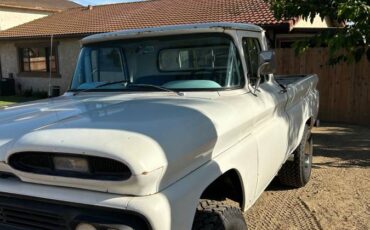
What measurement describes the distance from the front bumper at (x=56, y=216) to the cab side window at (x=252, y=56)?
2.09 m

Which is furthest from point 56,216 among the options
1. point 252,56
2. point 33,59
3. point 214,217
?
point 33,59

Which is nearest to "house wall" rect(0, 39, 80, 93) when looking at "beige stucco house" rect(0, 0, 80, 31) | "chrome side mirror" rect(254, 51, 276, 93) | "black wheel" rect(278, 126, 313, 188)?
"beige stucco house" rect(0, 0, 80, 31)

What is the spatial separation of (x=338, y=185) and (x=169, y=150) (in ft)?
13.5

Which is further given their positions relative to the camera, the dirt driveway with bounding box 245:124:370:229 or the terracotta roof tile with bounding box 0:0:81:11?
the terracotta roof tile with bounding box 0:0:81:11

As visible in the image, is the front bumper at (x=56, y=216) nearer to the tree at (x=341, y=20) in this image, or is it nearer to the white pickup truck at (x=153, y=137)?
the white pickup truck at (x=153, y=137)

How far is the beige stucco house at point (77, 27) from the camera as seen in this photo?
54.1ft

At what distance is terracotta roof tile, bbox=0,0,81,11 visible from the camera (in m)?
25.7

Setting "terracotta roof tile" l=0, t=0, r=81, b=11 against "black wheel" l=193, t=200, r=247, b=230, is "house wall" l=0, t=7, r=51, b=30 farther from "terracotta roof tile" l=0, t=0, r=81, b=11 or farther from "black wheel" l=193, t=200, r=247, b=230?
"black wheel" l=193, t=200, r=247, b=230

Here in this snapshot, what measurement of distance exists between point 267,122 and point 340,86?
7907 mm

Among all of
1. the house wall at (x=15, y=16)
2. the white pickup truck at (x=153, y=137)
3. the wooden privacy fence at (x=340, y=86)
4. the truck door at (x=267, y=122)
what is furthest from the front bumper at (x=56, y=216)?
the house wall at (x=15, y=16)

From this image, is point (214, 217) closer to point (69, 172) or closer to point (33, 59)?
point (69, 172)

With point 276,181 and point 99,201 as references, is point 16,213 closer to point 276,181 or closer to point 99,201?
point 99,201

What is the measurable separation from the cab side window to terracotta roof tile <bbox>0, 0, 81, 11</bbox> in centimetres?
2403

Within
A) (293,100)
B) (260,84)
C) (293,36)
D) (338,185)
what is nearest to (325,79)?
(293,36)
